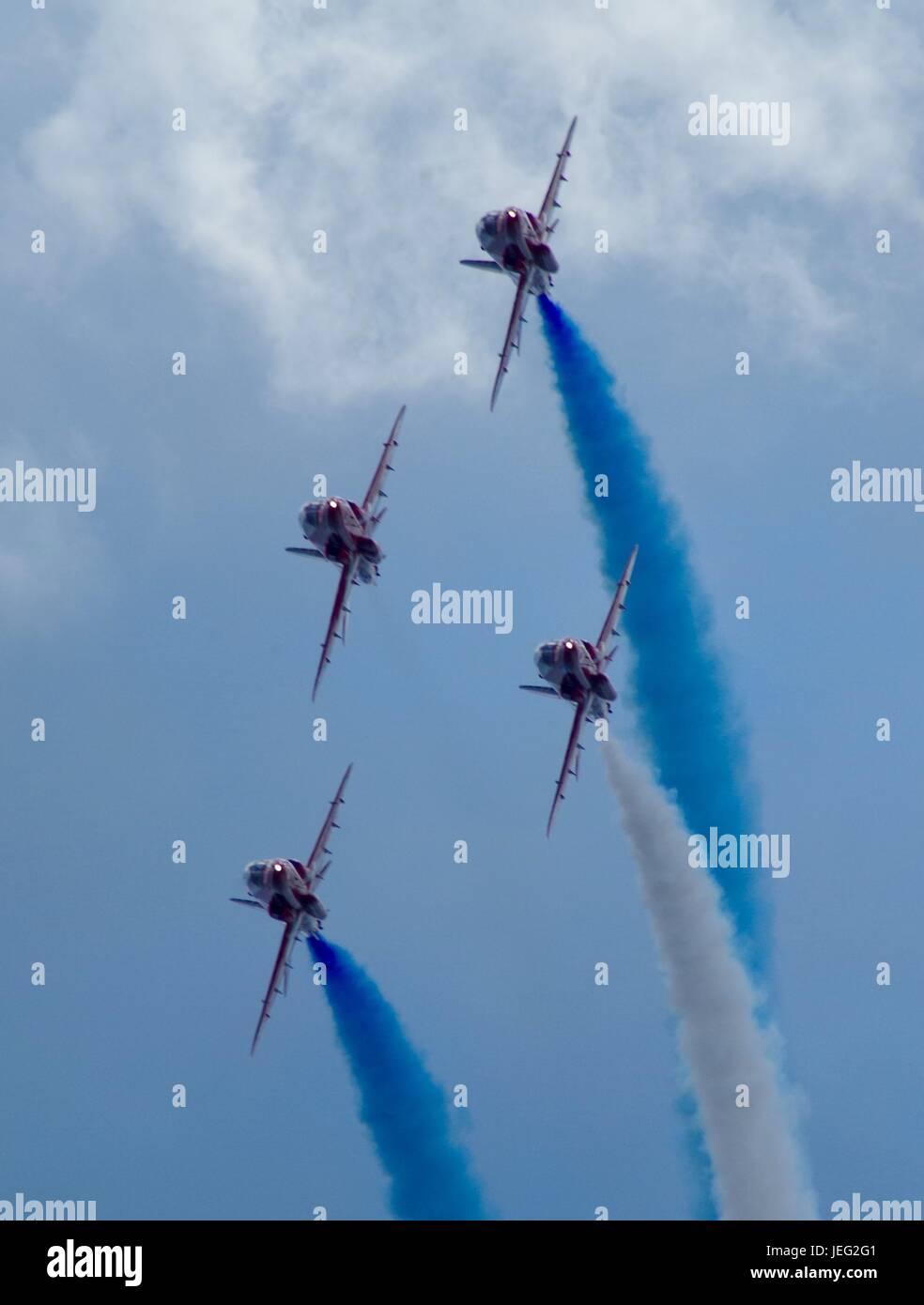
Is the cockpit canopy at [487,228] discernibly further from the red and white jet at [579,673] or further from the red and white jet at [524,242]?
the red and white jet at [579,673]

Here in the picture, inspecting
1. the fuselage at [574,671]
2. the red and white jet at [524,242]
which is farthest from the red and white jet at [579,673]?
the red and white jet at [524,242]

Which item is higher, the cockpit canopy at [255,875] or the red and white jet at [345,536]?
the red and white jet at [345,536]

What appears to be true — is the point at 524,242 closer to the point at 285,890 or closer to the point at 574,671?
the point at 574,671

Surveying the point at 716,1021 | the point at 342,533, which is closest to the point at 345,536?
the point at 342,533

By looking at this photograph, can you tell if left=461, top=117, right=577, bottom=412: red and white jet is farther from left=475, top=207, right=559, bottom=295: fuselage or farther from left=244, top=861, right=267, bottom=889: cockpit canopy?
left=244, top=861, right=267, bottom=889: cockpit canopy

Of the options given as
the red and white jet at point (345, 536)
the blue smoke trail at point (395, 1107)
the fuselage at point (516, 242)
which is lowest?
the blue smoke trail at point (395, 1107)

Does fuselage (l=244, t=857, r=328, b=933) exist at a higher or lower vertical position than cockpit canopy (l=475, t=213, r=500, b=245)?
lower

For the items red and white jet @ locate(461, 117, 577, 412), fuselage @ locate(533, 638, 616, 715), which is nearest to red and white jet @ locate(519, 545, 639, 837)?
fuselage @ locate(533, 638, 616, 715)
